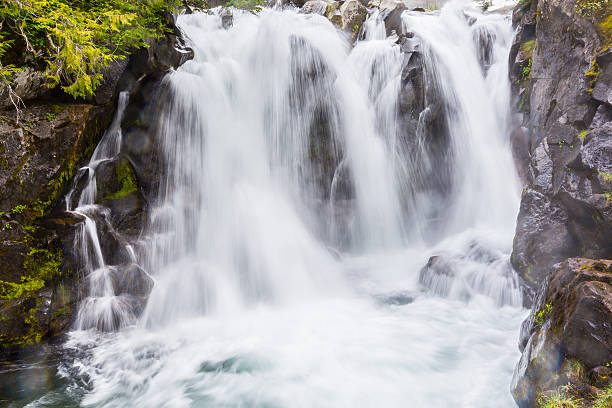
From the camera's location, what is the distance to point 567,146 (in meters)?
5.77

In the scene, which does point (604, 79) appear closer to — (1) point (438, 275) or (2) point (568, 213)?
(2) point (568, 213)

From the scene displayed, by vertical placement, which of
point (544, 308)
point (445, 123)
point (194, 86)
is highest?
point (194, 86)

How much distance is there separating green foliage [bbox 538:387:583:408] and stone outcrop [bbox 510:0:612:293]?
2.48 m

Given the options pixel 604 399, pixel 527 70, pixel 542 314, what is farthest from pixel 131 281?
pixel 527 70

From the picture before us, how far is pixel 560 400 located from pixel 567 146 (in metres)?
4.34

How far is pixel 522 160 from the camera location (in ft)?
31.4

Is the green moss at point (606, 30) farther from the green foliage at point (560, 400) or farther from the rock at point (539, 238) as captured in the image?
the green foliage at point (560, 400)

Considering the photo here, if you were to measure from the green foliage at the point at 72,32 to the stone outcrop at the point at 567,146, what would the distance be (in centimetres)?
717

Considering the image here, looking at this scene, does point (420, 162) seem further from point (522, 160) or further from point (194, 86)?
point (194, 86)

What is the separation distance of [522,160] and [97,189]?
34.8ft

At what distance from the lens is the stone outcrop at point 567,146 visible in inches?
191

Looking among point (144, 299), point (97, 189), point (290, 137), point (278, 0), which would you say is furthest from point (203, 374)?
point (278, 0)

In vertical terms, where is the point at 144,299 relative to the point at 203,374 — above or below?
above

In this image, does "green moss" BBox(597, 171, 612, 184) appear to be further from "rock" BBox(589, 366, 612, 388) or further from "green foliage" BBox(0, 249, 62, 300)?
"green foliage" BBox(0, 249, 62, 300)
